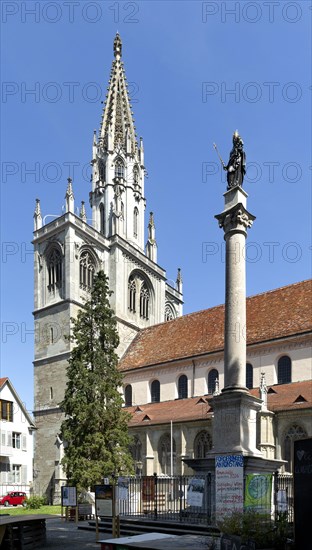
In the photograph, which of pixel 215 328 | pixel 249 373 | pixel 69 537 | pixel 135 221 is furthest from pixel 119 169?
pixel 69 537

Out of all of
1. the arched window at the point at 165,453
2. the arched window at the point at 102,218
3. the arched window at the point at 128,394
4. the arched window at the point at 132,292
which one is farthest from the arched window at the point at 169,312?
the arched window at the point at 165,453

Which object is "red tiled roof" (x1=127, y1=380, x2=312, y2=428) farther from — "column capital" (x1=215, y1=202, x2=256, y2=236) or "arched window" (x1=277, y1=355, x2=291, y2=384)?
"column capital" (x1=215, y1=202, x2=256, y2=236)

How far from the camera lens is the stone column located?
60.0 feet

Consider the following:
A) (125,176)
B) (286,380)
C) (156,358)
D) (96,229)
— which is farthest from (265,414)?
(125,176)

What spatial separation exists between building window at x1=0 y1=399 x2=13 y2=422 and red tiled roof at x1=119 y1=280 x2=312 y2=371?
29.4ft

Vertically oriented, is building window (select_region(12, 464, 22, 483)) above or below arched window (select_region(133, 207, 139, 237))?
below

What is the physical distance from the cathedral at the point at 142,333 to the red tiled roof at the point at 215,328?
101mm

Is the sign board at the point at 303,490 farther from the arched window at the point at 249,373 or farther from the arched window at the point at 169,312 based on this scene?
the arched window at the point at 169,312

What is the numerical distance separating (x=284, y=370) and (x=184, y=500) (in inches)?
736

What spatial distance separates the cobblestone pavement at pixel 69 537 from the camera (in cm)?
1598

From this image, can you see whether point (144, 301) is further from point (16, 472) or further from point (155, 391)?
point (16, 472)

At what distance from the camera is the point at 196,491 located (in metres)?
17.8

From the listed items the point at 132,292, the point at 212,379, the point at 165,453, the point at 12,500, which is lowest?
the point at 12,500


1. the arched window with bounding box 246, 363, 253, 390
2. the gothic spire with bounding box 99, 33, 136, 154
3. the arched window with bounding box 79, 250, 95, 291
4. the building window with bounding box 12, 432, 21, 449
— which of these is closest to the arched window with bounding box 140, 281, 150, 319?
the arched window with bounding box 79, 250, 95, 291
